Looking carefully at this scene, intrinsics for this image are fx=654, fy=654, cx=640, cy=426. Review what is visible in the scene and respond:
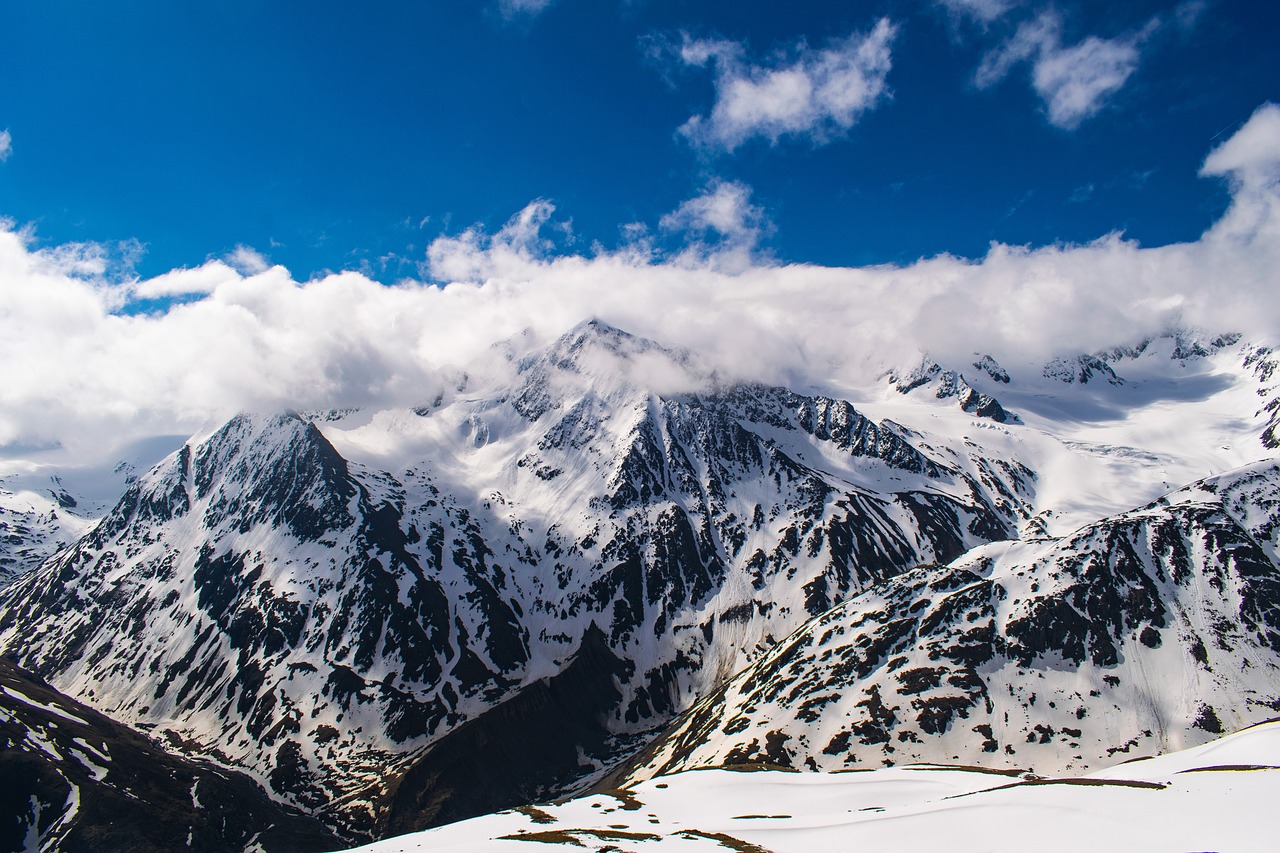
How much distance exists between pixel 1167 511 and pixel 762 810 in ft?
597

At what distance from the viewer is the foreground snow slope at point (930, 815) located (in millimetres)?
52156

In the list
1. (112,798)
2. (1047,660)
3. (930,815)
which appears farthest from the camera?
(1047,660)

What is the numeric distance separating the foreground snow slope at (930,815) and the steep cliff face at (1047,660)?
54133 millimetres

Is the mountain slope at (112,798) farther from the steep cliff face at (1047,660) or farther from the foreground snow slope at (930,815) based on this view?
→ the foreground snow slope at (930,815)

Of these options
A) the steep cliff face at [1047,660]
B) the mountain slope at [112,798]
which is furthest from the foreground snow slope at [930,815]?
A: the mountain slope at [112,798]

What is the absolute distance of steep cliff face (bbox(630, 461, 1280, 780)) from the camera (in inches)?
5758

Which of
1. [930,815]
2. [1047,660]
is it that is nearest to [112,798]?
[930,815]

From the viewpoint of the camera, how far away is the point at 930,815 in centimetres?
6556

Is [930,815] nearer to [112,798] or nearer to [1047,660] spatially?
[1047,660]

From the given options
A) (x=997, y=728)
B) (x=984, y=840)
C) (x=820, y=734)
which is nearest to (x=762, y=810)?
(x=984, y=840)

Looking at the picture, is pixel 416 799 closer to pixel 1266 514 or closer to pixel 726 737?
pixel 726 737

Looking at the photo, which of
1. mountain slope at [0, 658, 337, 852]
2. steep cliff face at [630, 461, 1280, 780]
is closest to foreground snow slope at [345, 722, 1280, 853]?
steep cliff face at [630, 461, 1280, 780]

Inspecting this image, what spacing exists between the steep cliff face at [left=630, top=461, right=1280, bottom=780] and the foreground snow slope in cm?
5413

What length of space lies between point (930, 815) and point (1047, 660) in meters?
122
